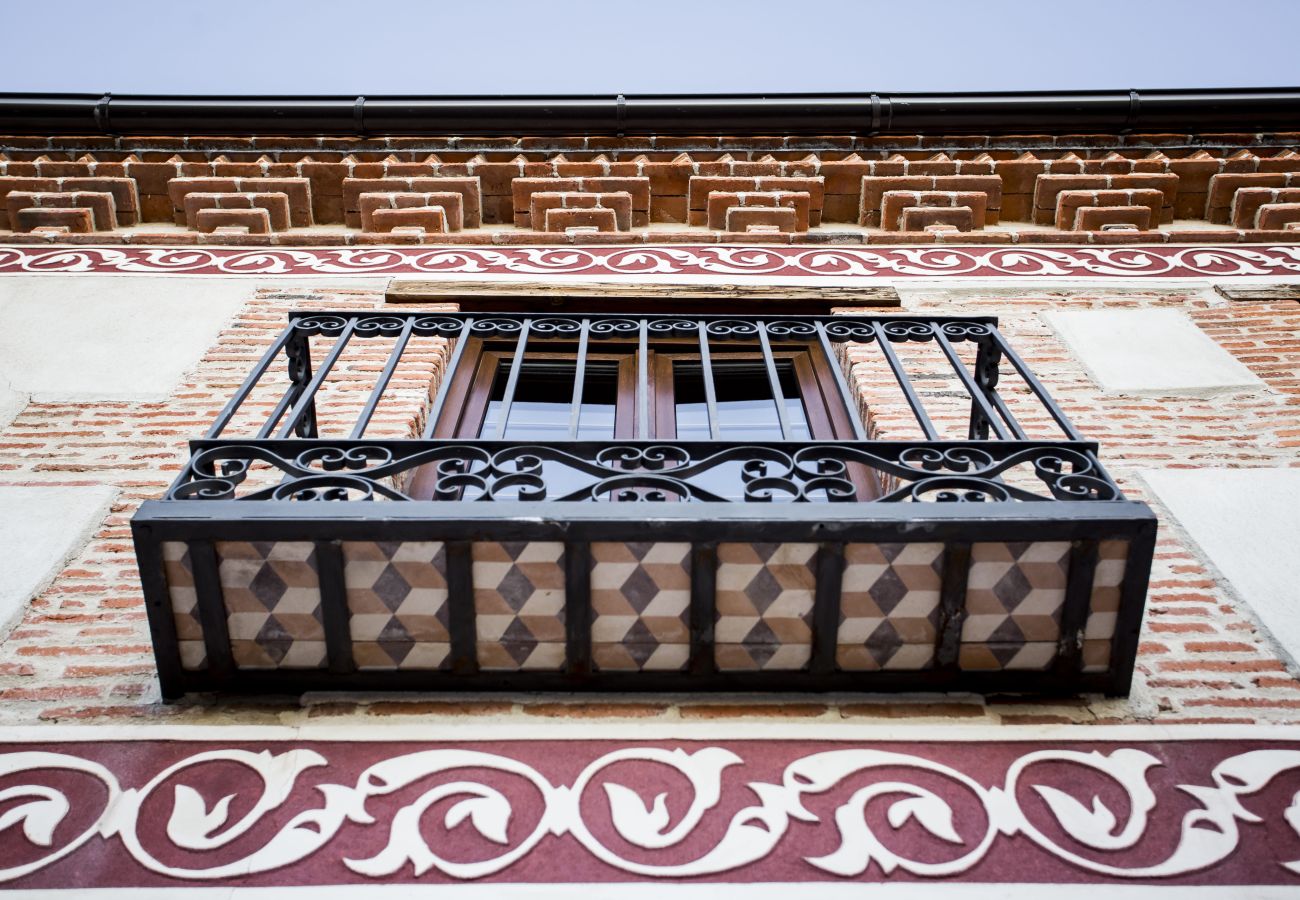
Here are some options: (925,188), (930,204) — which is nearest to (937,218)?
(930,204)

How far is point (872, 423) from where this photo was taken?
407cm

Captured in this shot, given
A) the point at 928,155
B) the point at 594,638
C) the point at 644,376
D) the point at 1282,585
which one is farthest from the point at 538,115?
the point at 1282,585

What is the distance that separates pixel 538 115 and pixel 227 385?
8.45 feet

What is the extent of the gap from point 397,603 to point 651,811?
0.82 m

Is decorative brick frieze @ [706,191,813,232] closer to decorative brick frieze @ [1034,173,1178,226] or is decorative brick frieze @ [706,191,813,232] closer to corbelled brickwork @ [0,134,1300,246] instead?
corbelled brickwork @ [0,134,1300,246]

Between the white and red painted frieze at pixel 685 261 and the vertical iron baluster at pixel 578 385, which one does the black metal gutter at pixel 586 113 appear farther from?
the vertical iron baluster at pixel 578 385

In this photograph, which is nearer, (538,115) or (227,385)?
(227,385)

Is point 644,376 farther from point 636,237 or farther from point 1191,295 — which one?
point 1191,295

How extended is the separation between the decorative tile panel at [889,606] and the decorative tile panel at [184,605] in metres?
1.63

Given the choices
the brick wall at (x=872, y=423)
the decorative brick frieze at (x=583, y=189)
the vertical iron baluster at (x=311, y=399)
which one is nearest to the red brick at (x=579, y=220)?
the decorative brick frieze at (x=583, y=189)

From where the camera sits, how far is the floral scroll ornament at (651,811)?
2.36m

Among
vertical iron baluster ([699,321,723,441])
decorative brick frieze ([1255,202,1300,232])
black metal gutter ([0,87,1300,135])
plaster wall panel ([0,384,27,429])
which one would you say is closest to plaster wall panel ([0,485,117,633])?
plaster wall panel ([0,384,27,429])

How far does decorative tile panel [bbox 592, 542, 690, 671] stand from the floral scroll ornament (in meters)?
0.25

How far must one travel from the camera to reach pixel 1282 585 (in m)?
3.18
